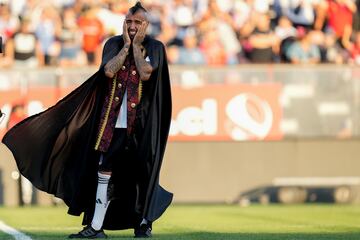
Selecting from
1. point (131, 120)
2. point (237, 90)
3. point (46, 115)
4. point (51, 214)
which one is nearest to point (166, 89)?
point (131, 120)

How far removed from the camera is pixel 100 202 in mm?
11109

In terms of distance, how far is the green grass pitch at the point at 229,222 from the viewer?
11938 millimetres

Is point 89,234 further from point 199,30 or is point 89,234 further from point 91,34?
point 199,30

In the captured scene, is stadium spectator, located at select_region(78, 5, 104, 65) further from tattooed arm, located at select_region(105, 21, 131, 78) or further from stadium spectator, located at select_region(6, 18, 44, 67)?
tattooed arm, located at select_region(105, 21, 131, 78)

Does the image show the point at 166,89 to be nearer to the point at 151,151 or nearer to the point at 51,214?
the point at 151,151

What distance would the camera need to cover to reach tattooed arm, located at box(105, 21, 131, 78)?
10773 mm

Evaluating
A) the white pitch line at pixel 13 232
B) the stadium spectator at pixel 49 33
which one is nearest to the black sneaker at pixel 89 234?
the white pitch line at pixel 13 232

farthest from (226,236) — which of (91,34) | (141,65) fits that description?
(91,34)

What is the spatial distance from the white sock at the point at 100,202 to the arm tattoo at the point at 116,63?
1.00 meters

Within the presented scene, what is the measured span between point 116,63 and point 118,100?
1.29 feet

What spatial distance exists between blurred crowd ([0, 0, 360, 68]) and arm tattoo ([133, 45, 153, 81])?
34.3 ft

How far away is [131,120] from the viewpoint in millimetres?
11000

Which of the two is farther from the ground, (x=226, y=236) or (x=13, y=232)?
(x=226, y=236)

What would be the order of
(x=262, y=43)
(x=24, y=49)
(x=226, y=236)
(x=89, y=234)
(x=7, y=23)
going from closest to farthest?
(x=89, y=234) < (x=226, y=236) < (x=24, y=49) < (x=262, y=43) < (x=7, y=23)
